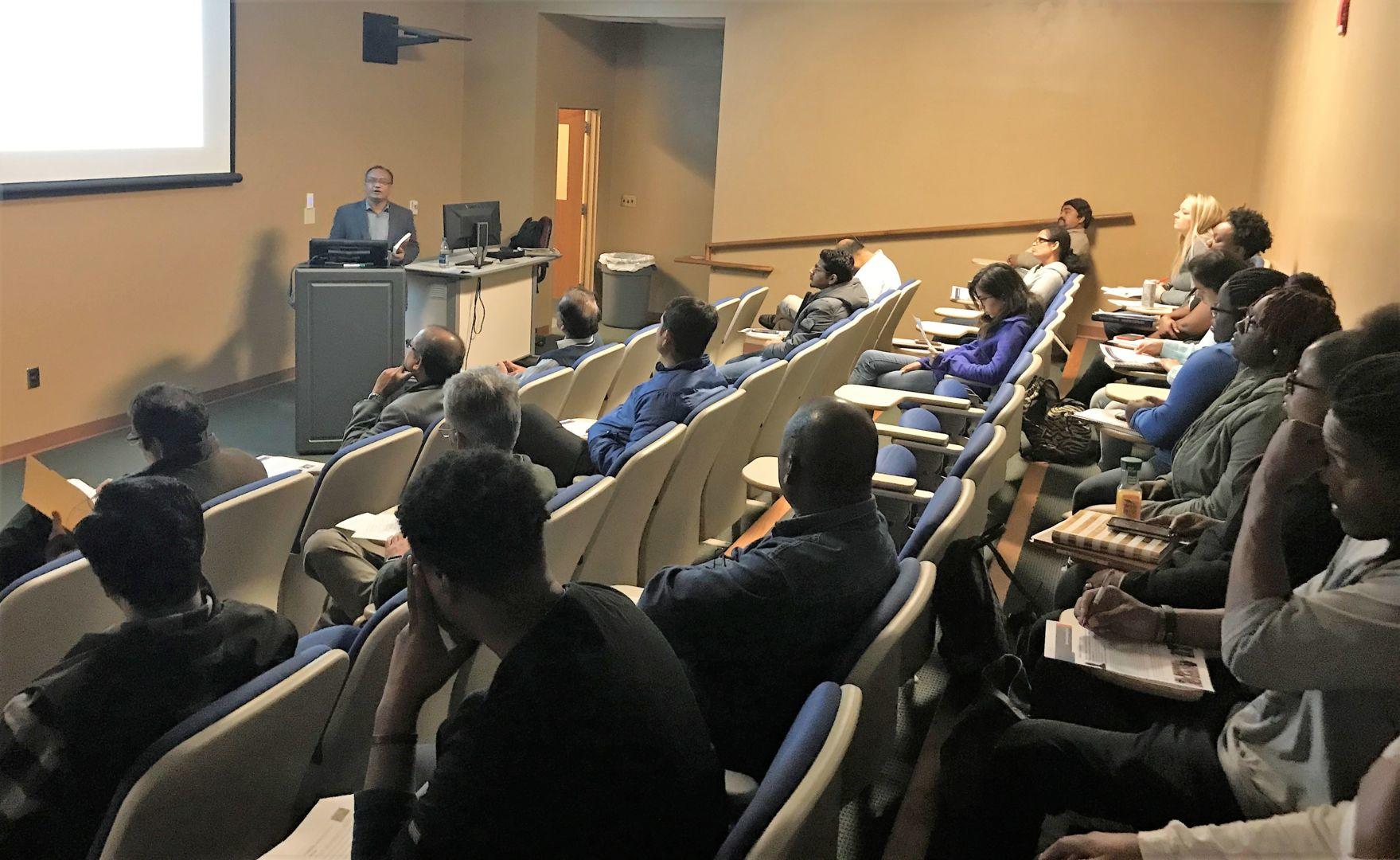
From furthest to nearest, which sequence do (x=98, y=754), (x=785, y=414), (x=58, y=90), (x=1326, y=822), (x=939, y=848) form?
(x=58, y=90)
(x=785, y=414)
(x=939, y=848)
(x=98, y=754)
(x=1326, y=822)

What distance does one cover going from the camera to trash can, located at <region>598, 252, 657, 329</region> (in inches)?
410

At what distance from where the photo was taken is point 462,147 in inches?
383

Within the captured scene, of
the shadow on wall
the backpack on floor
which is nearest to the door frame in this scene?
the shadow on wall

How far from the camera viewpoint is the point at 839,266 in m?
6.34

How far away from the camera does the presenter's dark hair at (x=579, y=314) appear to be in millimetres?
5129

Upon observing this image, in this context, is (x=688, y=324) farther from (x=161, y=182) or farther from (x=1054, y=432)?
(x=161, y=182)

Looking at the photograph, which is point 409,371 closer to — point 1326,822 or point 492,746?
point 492,746

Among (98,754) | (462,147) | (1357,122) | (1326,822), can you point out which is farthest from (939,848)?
(462,147)

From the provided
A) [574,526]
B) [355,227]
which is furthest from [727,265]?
[574,526]

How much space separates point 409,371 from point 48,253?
2818 millimetres

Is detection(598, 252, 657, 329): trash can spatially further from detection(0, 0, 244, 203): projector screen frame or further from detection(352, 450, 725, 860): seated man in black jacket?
detection(352, 450, 725, 860): seated man in black jacket

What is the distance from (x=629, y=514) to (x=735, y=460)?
0.95 m

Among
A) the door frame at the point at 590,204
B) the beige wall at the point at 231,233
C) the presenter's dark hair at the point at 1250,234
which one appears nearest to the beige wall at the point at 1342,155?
the presenter's dark hair at the point at 1250,234

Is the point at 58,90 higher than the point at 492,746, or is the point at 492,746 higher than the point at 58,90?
the point at 58,90
